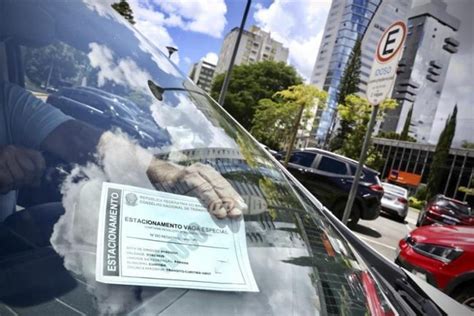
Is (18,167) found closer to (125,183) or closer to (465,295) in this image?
(125,183)

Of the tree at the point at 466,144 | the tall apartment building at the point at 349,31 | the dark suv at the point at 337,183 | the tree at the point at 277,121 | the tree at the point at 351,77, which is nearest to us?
the dark suv at the point at 337,183

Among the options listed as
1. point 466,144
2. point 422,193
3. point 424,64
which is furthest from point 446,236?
point 424,64

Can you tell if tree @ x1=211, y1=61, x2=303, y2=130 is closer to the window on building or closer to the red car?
the window on building

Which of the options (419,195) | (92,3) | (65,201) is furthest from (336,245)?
(419,195)

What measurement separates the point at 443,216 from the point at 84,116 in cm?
1279

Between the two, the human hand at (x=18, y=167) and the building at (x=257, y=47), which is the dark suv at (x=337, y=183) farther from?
the building at (x=257, y=47)

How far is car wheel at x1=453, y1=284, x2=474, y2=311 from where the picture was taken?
3602mm

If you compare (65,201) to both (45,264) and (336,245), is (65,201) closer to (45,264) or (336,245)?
(45,264)

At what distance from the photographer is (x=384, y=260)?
1.67m

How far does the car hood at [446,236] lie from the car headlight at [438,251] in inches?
2.1

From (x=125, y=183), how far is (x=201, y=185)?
23 cm

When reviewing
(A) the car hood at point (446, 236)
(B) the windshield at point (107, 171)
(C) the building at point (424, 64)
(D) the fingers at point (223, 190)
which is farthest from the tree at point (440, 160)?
(C) the building at point (424, 64)

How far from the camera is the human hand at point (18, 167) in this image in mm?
771

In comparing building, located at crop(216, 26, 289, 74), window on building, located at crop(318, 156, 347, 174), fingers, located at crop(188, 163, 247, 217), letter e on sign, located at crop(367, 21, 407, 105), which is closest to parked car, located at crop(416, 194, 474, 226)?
window on building, located at crop(318, 156, 347, 174)
